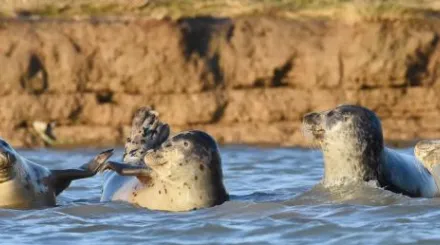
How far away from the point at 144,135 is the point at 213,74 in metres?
8.82

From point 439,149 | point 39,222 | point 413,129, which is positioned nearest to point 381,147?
point 439,149

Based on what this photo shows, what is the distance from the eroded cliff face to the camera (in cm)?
1936

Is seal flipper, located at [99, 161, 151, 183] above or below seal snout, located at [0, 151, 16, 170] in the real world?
below

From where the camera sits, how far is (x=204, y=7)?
2105 centimetres

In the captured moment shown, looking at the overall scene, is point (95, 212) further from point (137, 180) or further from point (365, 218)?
point (365, 218)

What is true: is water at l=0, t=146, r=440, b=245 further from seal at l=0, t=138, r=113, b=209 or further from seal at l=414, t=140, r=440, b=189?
seal at l=414, t=140, r=440, b=189

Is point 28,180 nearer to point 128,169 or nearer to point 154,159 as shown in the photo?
point 128,169

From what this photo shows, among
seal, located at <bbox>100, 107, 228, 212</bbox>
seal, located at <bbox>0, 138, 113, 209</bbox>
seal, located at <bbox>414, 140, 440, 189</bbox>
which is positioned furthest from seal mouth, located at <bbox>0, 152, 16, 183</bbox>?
seal, located at <bbox>414, 140, 440, 189</bbox>

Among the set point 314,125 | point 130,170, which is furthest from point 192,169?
point 314,125

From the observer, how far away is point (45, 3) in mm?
21125

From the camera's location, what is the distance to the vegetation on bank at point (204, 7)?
2041 centimetres

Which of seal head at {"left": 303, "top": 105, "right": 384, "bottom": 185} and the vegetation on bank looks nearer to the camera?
seal head at {"left": 303, "top": 105, "right": 384, "bottom": 185}

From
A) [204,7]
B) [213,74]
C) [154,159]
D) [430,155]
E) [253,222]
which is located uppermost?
[204,7]

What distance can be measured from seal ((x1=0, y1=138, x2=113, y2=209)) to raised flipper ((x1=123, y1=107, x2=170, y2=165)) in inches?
21.5
